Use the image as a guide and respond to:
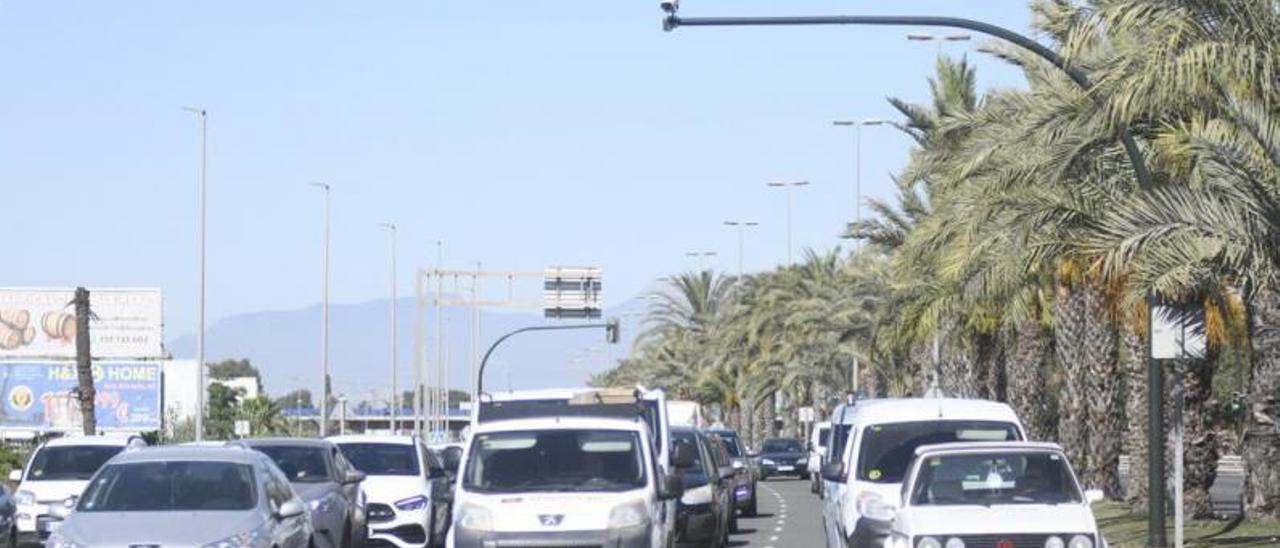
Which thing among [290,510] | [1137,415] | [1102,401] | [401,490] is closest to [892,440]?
[290,510]

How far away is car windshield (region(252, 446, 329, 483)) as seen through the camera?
87.2ft

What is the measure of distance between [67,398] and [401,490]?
6844 centimetres

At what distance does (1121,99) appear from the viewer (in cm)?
2384

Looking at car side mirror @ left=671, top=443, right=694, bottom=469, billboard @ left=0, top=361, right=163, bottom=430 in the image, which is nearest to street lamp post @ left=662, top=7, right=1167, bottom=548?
car side mirror @ left=671, top=443, right=694, bottom=469

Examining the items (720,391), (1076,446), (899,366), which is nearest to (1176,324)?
(1076,446)

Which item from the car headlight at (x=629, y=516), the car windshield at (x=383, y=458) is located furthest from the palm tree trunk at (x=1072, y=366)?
the car headlight at (x=629, y=516)

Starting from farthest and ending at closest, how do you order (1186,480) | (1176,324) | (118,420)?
(118,420) < (1186,480) < (1176,324)

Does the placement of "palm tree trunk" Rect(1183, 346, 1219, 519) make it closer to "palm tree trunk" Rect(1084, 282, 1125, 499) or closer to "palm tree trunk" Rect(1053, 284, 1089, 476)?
"palm tree trunk" Rect(1084, 282, 1125, 499)

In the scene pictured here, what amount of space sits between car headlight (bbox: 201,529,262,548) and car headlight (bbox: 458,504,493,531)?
201 centimetres

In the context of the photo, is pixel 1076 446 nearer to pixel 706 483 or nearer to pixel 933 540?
pixel 706 483

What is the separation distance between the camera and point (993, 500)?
19.8 metres

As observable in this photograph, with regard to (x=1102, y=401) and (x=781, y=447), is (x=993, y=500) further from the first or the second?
(x=781, y=447)

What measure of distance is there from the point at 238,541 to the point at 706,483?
435 inches

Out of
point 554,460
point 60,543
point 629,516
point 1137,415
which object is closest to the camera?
point 60,543
